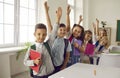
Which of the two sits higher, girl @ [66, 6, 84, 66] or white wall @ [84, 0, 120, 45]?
white wall @ [84, 0, 120, 45]

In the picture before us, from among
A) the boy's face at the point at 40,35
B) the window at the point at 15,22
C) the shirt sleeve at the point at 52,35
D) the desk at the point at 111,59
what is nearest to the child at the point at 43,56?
the boy's face at the point at 40,35

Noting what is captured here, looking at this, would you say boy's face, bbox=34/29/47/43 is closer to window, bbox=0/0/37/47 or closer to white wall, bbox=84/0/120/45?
window, bbox=0/0/37/47

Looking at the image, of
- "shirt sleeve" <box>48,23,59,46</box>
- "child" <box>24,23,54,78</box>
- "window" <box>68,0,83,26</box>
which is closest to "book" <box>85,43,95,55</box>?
"shirt sleeve" <box>48,23,59,46</box>

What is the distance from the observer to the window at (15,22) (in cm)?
400

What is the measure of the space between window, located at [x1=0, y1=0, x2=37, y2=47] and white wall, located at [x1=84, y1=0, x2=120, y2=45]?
4412 millimetres

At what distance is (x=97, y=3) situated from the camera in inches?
342

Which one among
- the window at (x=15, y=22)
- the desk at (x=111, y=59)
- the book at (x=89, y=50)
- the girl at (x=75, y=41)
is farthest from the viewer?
the window at (x=15, y=22)

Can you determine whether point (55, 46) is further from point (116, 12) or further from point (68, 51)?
point (116, 12)

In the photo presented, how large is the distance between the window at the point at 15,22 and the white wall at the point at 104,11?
14.5 ft

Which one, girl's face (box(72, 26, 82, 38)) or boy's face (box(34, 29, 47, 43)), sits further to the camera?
girl's face (box(72, 26, 82, 38))

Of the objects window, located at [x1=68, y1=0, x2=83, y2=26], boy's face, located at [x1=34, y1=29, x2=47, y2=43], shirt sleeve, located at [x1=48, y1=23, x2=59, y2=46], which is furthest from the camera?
window, located at [x1=68, y1=0, x2=83, y2=26]

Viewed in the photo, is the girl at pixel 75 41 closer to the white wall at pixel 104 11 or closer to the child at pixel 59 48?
the child at pixel 59 48

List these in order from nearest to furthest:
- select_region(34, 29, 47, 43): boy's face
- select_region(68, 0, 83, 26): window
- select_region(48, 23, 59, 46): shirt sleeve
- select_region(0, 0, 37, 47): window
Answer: select_region(34, 29, 47, 43): boy's face
select_region(48, 23, 59, 46): shirt sleeve
select_region(0, 0, 37, 47): window
select_region(68, 0, 83, 26): window

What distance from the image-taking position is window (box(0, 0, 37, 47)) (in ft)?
13.1
